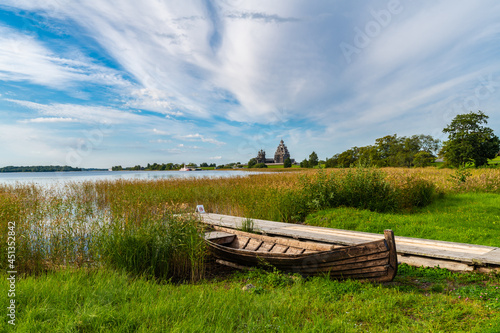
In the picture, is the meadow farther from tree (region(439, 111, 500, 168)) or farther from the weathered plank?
tree (region(439, 111, 500, 168))

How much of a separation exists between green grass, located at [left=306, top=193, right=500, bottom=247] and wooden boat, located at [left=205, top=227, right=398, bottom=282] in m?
3.77

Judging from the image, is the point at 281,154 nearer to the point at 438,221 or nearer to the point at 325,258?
the point at 438,221

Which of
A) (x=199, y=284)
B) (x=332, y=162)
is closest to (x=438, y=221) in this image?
(x=199, y=284)

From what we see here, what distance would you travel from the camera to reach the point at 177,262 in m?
6.43

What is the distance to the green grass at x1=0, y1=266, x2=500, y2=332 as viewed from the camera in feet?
10.8

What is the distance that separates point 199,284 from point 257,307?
2224mm

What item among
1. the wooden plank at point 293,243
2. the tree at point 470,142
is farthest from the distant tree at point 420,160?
the wooden plank at point 293,243

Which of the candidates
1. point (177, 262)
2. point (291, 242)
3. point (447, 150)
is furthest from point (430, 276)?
point (447, 150)

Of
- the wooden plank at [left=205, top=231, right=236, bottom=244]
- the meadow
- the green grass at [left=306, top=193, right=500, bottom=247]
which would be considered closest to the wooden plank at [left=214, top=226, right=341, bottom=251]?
the wooden plank at [left=205, top=231, right=236, bottom=244]

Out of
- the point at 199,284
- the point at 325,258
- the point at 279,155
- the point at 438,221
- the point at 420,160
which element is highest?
the point at 279,155

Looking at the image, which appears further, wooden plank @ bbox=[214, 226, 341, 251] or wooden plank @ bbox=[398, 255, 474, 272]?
wooden plank @ bbox=[214, 226, 341, 251]

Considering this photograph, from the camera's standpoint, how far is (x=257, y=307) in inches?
150

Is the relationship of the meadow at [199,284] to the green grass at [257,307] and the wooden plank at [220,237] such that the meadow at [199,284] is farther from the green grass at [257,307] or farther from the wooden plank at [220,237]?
the wooden plank at [220,237]

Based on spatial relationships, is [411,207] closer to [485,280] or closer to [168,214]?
[485,280]
